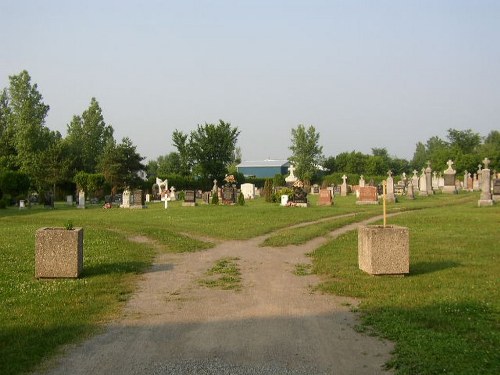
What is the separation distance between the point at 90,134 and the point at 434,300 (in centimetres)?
7199

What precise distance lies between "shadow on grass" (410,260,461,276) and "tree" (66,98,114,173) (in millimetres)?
62870

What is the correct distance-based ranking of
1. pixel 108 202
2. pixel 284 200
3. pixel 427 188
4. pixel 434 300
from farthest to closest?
pixel 427 188
pixel 108 202
pixel 284 200
pixel 434 300

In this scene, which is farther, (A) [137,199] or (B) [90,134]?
(B) [90,134]

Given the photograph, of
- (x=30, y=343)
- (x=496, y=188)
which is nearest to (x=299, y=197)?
(x=496, y=188)

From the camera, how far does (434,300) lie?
8.47 meters

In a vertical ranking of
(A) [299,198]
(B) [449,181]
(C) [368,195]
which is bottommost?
(A) [299,198]

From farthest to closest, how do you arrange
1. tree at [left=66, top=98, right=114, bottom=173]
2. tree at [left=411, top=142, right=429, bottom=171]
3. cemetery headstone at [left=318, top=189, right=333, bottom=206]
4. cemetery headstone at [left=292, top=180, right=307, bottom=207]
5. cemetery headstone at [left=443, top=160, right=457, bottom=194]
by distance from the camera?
tree at [left=411, top=142, right=429, bottom=171] → tree at [left=66, top=98, right=114, bottom=173] → cemetery headstone at [left=443, top=160, right=457, bottom=194] → cemetery headstone at [left=318, top=189, right=333, bottom=206] → cemetery headstone at [left=292, top=180, right=307, bottom=207]

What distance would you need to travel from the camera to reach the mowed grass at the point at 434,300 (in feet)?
19.0

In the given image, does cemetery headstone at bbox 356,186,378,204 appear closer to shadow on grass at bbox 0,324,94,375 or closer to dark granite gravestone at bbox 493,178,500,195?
dark granite gravestone at bbox 493,178,500,195

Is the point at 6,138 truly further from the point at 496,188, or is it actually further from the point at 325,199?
the point at 496,188

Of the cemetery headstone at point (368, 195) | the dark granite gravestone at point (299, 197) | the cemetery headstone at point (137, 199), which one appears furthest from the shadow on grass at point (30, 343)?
the cemetery headstone at point (137, 199)

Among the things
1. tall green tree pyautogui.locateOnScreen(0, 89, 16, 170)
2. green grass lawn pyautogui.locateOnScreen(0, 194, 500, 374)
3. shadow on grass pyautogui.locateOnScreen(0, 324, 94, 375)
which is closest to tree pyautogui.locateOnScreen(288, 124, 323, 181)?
tall green tree pyautogui.locateOnScreen(0, 89, 16, 170)

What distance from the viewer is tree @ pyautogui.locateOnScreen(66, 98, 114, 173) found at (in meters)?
72.4

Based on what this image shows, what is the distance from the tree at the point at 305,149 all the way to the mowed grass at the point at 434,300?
68948 mm
